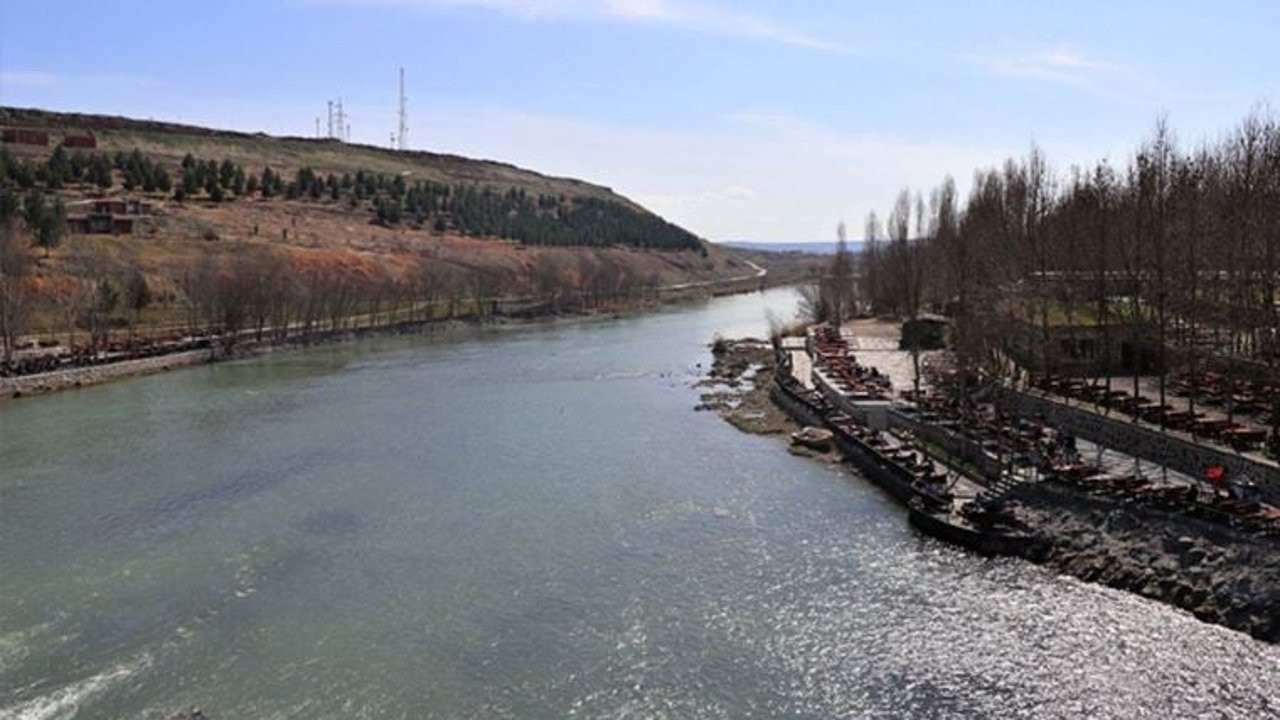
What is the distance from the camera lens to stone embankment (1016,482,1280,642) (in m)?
20.1

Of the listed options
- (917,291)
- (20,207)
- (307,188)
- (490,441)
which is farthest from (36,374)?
(307,188)

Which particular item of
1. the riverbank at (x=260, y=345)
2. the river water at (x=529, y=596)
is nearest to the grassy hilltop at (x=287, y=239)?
the riverbank at (x=260, y=345)

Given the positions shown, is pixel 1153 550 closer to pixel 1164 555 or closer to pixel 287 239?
pixel 1164 555

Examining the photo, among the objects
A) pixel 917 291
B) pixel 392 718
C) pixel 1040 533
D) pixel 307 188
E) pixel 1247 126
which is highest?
pixel 307 188

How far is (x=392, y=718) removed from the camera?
17578mm

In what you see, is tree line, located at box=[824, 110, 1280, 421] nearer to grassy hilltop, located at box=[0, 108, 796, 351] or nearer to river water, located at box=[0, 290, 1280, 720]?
river water, located at box=[0, 290, 1280, 720]

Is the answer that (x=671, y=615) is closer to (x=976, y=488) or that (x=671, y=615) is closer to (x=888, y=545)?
(x=888, y=545)

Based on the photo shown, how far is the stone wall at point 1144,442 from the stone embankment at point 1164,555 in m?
2.72

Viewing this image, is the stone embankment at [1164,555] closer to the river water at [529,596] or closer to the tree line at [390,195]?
the river water at [529,596]

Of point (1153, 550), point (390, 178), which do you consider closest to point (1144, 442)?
point (1153, 550)

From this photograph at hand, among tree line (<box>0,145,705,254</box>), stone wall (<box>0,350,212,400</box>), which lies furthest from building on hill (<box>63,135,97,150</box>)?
stone wall (<box>0,350,212,400</box>)

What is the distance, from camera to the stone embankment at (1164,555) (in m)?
20.1

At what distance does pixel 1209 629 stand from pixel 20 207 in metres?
95.4

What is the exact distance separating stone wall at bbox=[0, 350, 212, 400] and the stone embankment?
4863 cm
